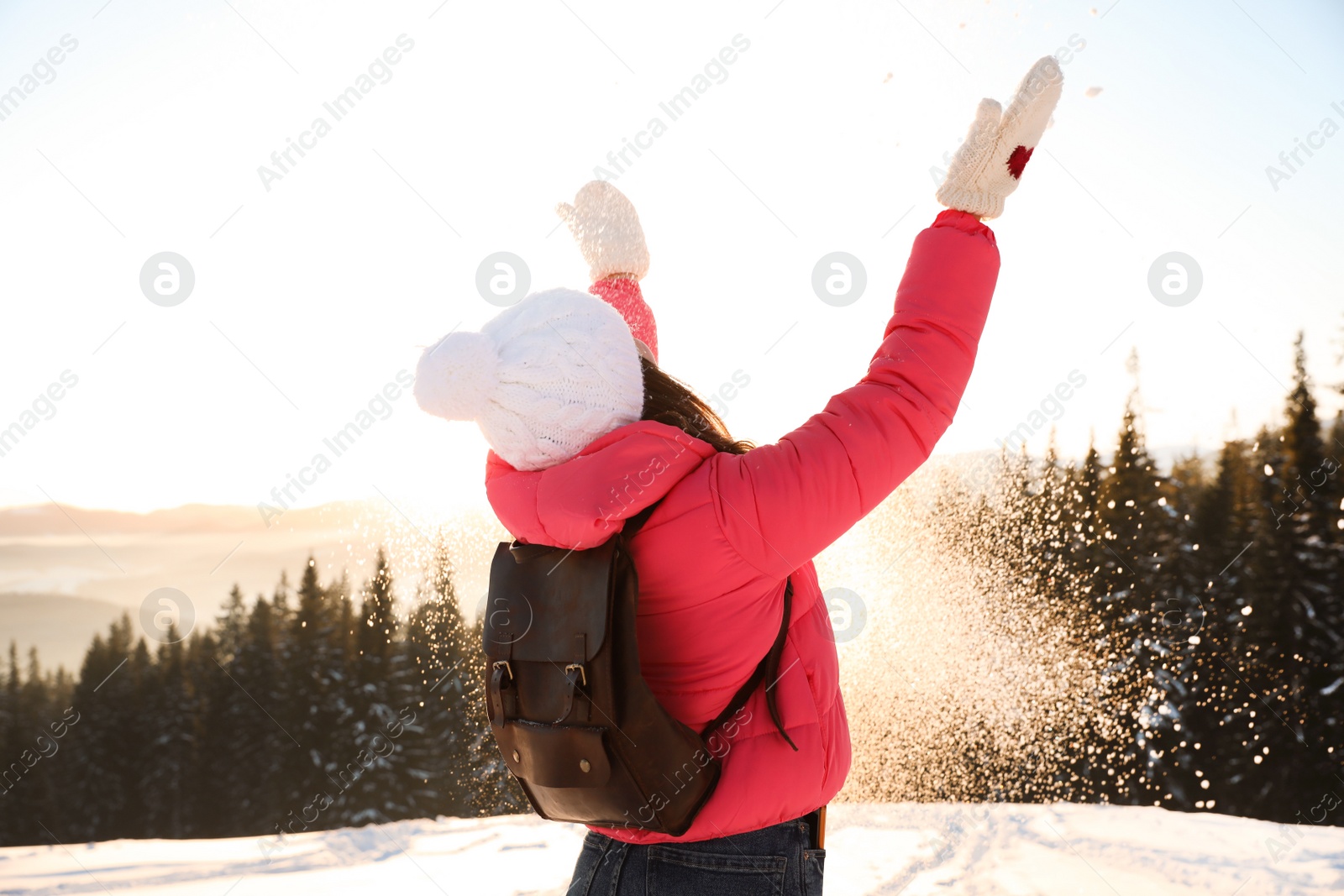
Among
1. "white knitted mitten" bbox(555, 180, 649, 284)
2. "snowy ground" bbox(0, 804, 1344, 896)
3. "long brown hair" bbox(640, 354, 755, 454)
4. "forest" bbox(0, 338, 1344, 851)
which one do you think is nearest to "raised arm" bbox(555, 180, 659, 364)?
"white knitted mitten" bbox(555, 180, 649, 284)

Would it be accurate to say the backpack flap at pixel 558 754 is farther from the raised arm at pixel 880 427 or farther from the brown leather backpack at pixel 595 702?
the raised arm at pixel 880 427

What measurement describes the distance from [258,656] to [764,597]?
30215mm

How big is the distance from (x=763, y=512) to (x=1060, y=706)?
71.6 ft

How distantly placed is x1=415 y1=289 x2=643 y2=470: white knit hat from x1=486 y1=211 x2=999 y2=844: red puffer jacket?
5 centimetres

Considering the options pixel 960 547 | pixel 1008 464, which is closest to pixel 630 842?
pixel 960 547

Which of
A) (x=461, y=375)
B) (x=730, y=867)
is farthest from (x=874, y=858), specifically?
(x=461, y=375)

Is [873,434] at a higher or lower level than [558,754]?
higher

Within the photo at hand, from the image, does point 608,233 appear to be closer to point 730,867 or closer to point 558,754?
point 558,754

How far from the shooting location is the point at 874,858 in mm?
4633

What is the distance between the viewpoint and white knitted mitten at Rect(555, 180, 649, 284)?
189cm

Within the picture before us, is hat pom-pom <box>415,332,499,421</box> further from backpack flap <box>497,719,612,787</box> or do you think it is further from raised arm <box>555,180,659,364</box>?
raised arm <box>555,180,659,364</box>

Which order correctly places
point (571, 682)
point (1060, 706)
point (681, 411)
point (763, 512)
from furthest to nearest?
point (1060, 706) < point (681, 411) < point (571, 682) < point (763, 512)

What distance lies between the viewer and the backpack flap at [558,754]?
3.65 ft

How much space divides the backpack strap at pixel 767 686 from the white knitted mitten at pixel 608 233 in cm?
101
